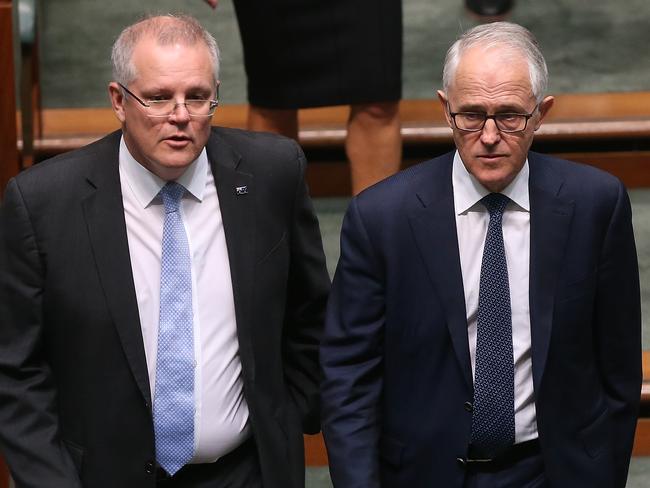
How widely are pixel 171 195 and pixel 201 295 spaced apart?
0.11m

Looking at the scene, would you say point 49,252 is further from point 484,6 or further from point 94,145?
point 484,6

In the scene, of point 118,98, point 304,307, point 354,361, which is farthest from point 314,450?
point 118,98

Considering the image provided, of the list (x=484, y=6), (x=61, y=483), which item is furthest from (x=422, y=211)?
(x=484, y=6)

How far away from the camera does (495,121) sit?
1.68 metres

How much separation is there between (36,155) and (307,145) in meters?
0.48

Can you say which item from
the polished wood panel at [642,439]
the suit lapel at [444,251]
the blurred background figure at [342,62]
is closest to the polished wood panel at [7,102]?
the blurred background figure at [342,62]

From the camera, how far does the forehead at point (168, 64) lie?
5.59ft

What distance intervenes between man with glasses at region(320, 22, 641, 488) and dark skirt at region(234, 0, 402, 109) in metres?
0.86

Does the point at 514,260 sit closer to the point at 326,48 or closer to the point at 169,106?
the point at 169,106

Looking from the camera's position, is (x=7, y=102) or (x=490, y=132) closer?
(x=490, y=132)

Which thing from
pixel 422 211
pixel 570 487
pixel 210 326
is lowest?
pixel 570 487

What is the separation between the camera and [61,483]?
67.7 inches

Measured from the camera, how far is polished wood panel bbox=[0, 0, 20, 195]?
7.82 feet

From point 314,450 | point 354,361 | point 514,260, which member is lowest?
point 314,450
